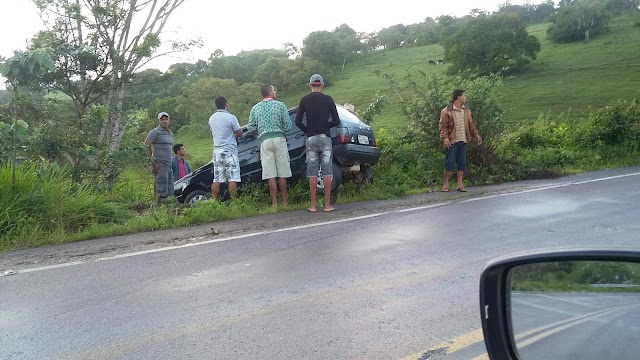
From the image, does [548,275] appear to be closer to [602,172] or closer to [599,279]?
[599,279]

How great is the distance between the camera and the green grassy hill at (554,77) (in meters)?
53.2

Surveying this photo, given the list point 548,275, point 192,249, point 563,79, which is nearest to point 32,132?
point 192,249

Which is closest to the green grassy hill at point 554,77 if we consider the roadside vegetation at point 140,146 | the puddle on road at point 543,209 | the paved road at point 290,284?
the roadside vegetation at point 140,146

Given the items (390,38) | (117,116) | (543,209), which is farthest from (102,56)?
(390,38)

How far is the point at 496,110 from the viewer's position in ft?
39.7

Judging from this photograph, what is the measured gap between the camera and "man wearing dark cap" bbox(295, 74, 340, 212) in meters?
8.50

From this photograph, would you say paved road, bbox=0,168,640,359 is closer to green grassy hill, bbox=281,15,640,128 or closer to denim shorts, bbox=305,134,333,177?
denim shorts, bbox=305,134,333,177

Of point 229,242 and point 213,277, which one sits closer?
point 213,277

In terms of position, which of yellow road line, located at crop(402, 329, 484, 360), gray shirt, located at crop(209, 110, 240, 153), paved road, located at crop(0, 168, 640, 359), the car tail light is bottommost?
yellow road line, located at crop(402, 329, 484, 360)

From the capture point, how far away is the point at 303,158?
9.62 meters

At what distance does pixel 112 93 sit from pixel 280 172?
23.5ft

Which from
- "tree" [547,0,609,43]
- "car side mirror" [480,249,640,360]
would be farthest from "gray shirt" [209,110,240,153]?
"tree" [547,0,609,43]

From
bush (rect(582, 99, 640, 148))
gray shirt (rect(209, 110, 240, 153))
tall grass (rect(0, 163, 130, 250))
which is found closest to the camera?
tall grass (rect(0, 163, 130, 250))

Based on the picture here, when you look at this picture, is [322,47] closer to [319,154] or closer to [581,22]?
[581,22]
